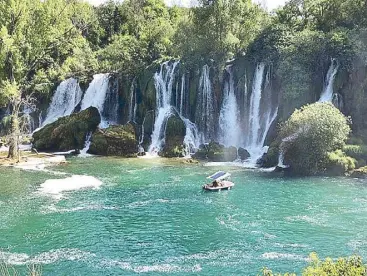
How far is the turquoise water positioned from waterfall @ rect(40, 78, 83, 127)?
22558 mm

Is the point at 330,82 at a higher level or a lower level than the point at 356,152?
higher

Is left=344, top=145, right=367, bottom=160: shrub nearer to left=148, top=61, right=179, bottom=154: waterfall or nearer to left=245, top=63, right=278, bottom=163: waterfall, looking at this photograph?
left=245, top=63, right=278, bottom=163: waterfall

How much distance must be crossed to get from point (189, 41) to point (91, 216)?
113ft

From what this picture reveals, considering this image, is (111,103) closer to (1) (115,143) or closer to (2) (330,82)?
(1) (115,143)

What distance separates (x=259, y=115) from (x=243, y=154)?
5.58m

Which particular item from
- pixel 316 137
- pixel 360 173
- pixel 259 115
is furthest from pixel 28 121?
pixel 360 173

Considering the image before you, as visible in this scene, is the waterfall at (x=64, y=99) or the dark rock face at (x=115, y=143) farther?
the waterfall at (x=64, y=99)

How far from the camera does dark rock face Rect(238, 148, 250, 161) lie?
1985 inches

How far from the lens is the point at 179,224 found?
29.8 m

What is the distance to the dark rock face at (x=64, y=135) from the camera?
187ft

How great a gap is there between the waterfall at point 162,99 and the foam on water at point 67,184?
14.7 meters

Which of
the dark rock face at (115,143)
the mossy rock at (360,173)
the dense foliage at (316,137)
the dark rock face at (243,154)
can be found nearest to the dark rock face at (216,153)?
the dark rock face at (243,154)

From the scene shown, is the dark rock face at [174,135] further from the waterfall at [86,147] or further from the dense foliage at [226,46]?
the waterfall at [86,147]

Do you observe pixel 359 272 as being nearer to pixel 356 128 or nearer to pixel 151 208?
pixel 151 208
